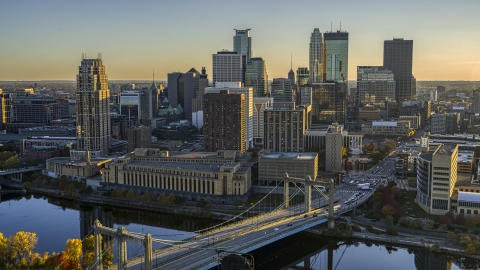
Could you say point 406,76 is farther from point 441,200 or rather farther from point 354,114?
point 441,200

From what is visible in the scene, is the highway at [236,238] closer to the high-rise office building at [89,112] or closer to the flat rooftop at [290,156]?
the flat rooftop at [290,156]

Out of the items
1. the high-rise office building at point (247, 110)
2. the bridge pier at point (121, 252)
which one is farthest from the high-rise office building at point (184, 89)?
the bridge pier at point (121, 252)

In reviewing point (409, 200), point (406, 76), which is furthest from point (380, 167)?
point (406, 76)

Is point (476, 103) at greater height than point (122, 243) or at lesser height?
greater

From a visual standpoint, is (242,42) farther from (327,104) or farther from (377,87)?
(327,104)

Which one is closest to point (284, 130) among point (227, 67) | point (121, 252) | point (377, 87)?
point (227, 67)

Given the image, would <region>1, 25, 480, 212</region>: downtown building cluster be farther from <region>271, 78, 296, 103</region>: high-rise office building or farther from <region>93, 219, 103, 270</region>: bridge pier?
<region>93, 219, 103, 270</region>: bridge pier

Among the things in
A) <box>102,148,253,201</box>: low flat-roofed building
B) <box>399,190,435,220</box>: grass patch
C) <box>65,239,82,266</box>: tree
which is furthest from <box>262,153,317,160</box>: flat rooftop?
<box>65,239,82,266</box>: tree
